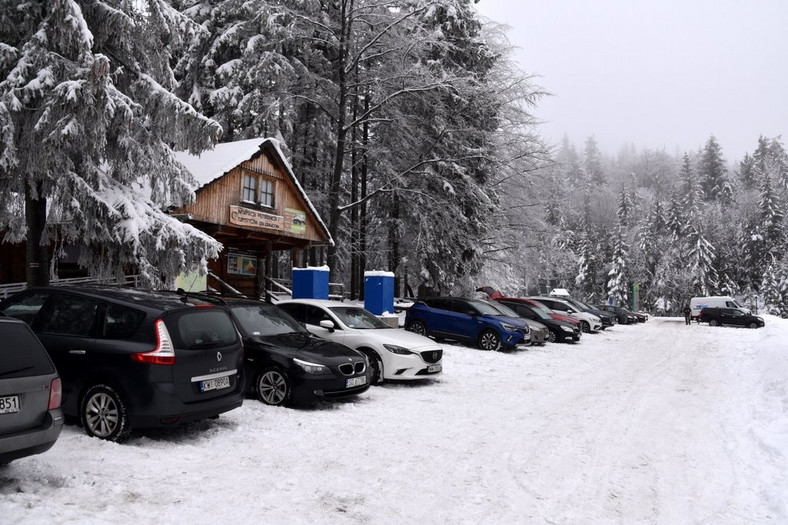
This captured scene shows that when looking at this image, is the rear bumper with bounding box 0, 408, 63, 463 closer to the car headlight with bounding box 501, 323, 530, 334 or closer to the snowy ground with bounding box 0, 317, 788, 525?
the snowy ground with bounding box 0, 317, 788, 525

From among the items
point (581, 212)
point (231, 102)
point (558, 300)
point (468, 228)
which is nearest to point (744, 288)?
point (581, 212)

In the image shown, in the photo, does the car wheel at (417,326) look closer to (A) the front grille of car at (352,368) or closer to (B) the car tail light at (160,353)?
(A) the front grille of car at (352,368)

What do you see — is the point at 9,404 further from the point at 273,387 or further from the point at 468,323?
the point at 468,323

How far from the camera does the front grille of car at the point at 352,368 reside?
8.57m

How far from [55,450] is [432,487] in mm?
3745

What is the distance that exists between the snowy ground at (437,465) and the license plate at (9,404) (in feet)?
2.22

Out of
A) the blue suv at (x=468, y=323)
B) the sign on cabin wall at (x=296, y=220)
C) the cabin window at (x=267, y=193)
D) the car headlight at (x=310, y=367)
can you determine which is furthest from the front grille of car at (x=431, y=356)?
the sign on cabin wall at (x=296, y=220)

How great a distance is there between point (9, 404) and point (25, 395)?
14 centimetres

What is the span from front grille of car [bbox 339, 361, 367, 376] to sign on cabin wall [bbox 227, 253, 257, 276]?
1682 centimetres

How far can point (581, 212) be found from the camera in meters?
81.2

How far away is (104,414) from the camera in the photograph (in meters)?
6.10

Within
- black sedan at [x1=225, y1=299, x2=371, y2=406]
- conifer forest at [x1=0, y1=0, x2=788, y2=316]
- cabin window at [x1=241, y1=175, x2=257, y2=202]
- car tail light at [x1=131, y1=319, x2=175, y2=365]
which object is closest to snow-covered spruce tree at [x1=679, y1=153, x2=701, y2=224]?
conifer forest at [x1=0, y1=0, x2=788, y2=316]

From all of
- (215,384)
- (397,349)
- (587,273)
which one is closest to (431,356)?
(397,349)

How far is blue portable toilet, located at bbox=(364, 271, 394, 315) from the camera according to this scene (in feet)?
58.9
